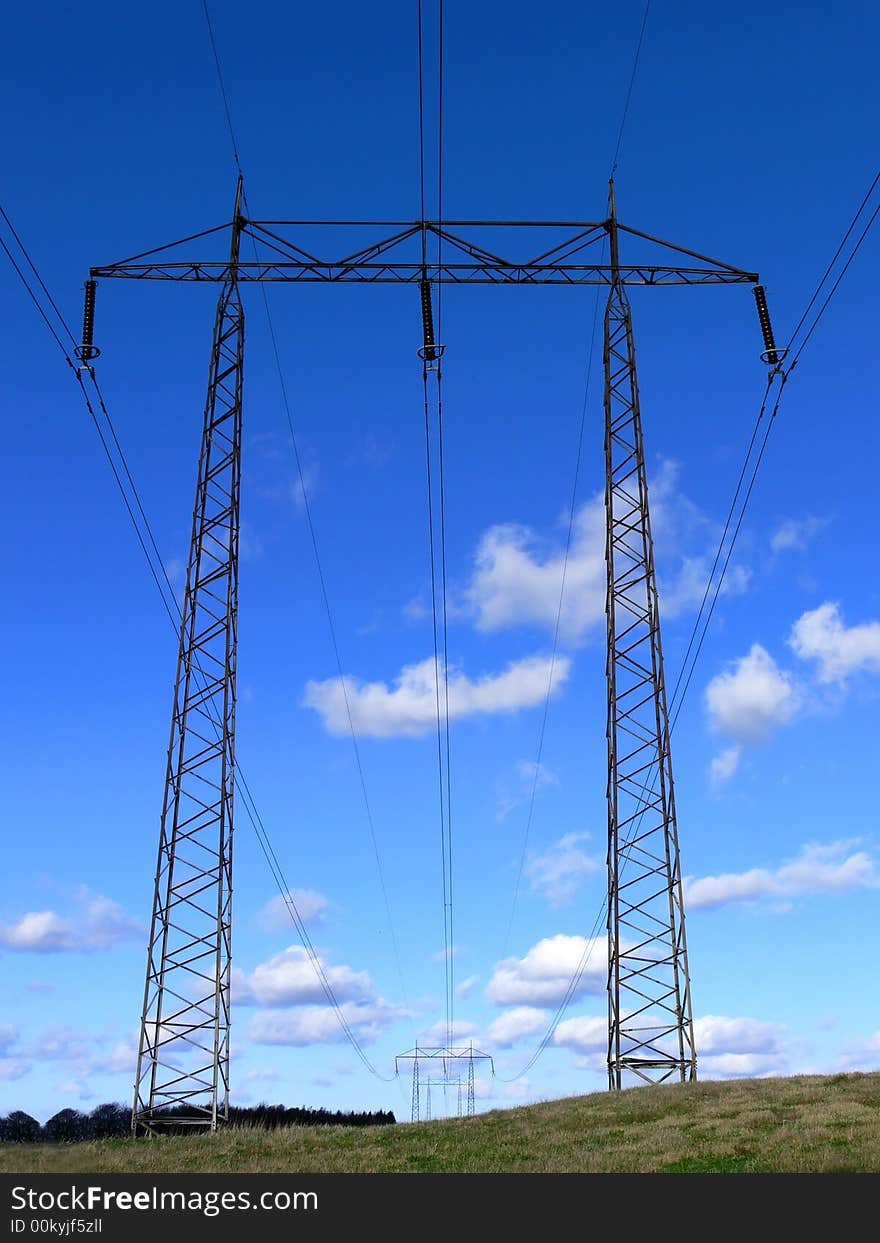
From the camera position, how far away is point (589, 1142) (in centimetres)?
2792

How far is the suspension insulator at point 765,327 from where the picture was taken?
132 ft

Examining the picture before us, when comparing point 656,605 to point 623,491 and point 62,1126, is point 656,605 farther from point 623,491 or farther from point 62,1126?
point 62,1126

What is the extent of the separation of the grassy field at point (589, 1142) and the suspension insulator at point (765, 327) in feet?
74.0

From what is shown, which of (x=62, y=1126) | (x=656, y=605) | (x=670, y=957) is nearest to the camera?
(x=670, y=957)

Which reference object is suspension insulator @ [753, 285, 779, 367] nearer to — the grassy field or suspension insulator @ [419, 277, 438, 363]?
suspension insulator @ [419, 277, 438, 363]

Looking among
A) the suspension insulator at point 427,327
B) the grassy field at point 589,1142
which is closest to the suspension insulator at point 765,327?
the suspension insulator at point 427,327

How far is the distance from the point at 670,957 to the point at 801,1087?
16.6ft

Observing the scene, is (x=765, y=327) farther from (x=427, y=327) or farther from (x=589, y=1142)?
(x=589, y=1142)

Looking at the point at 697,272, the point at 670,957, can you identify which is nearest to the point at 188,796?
the point at 670,957

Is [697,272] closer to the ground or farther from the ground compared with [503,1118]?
farther from the ground

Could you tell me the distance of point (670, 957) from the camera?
3684 cm

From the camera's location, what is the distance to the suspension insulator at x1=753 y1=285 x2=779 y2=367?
1580 inches

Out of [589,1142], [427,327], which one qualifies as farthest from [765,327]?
[589,1142]
